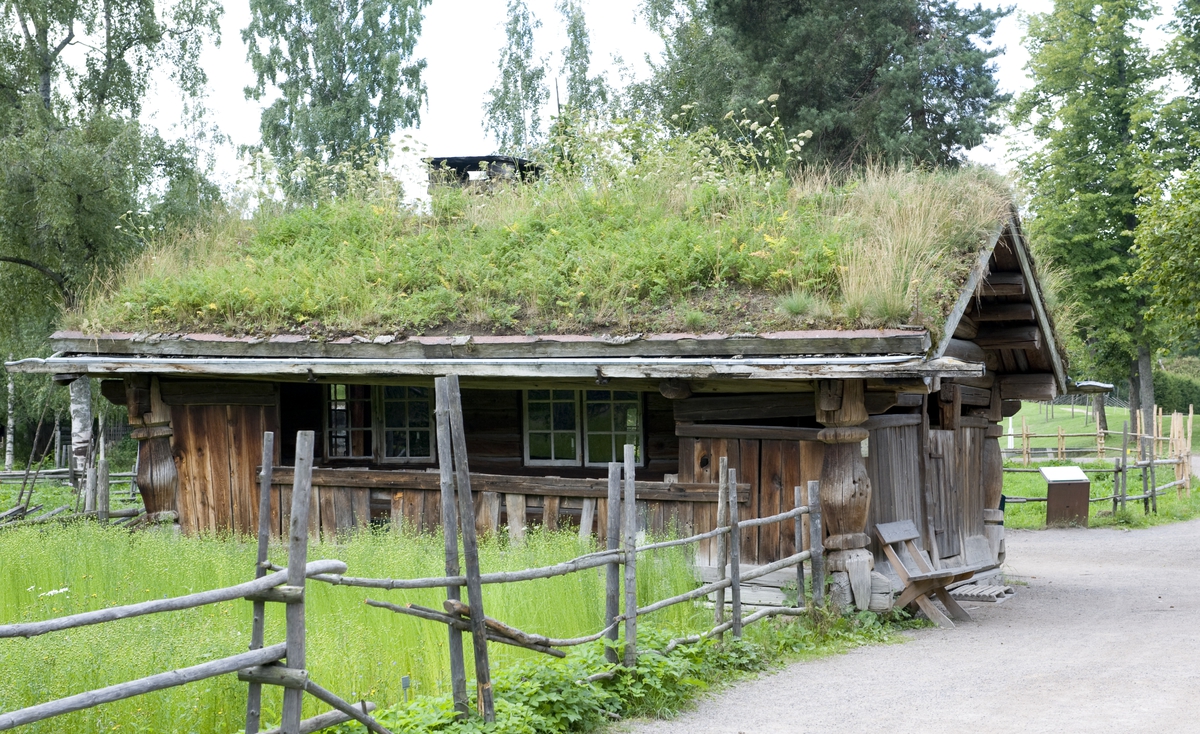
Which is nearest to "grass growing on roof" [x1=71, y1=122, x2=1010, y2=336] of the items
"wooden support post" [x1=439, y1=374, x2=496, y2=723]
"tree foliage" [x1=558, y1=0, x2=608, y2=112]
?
"wooden support post" [x1=439, y1=374, x2=496, y2=723]

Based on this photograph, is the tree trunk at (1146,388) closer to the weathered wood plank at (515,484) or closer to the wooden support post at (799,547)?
the weathered wood plank at (515,484)

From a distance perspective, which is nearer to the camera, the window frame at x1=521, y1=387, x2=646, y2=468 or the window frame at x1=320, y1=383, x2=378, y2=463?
the window frame at x1=521, y1=387, x2=646, y2=468

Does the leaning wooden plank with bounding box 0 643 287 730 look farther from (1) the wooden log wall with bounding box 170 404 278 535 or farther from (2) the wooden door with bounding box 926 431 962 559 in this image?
(2) the wooden door with bounding box 926 431 962 559

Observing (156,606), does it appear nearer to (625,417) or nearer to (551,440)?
(625,417)

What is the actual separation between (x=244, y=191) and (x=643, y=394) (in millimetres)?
7218

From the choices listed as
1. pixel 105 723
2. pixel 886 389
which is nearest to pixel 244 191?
pixel 886 389

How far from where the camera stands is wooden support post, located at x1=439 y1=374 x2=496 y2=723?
5.30m

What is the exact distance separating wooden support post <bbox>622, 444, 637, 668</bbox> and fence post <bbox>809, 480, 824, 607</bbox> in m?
2.57

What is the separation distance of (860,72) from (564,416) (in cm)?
1780

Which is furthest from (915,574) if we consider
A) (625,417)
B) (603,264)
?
(603,264)

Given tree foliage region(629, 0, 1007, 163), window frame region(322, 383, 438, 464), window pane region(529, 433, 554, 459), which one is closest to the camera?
window pane region(529, 433, 554, 459)

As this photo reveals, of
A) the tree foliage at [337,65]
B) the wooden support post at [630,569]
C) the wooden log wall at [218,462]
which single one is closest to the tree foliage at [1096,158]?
the tree foliage at [337,65]

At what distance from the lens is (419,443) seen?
11.9m

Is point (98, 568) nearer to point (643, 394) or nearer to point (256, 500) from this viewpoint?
point (256, 500)
